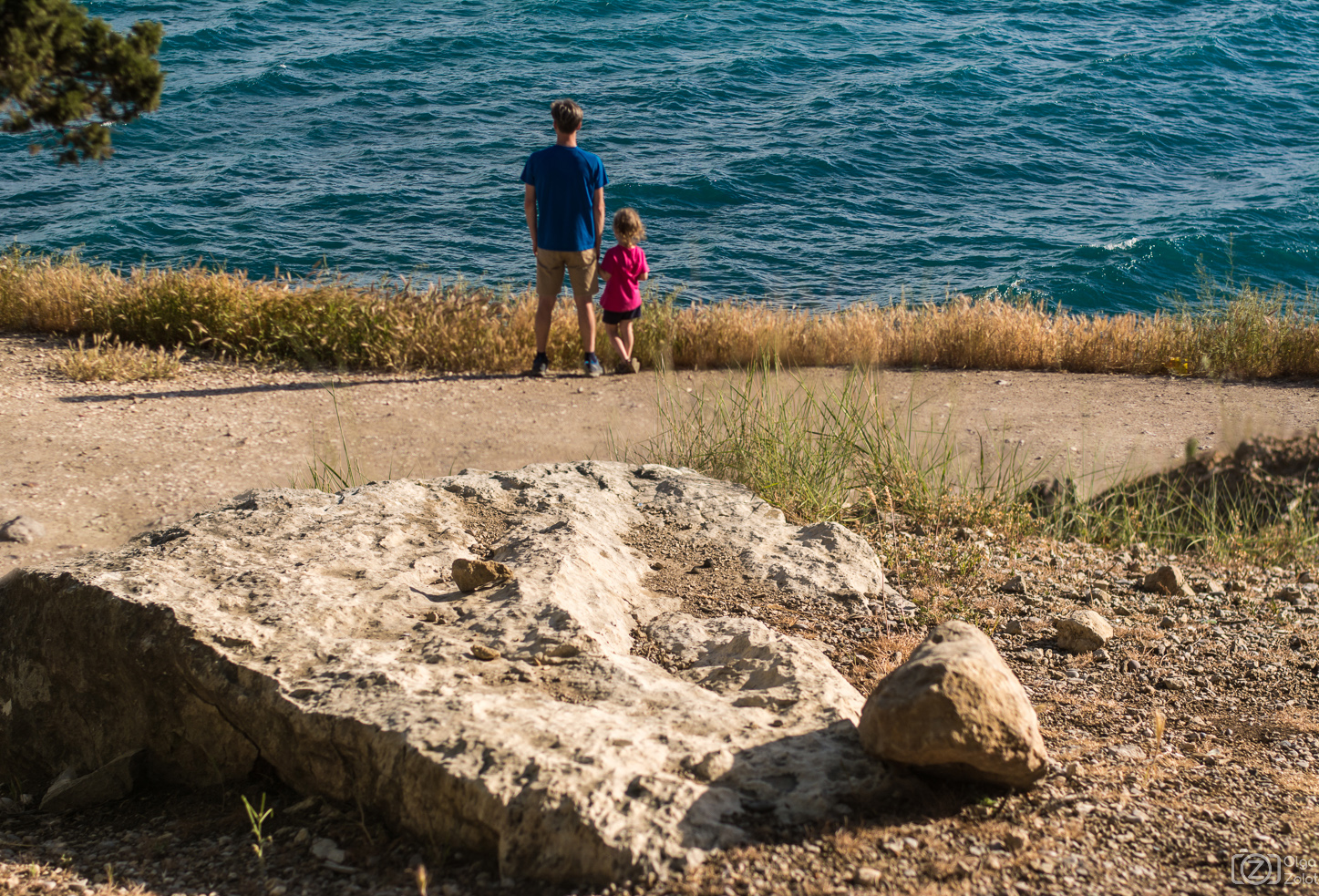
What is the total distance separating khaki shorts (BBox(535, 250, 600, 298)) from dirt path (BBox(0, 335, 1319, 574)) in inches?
32.5

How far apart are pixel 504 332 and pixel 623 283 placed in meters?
1.54

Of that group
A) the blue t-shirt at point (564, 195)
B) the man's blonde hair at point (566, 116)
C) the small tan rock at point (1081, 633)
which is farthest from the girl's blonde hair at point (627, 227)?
the small tan rock at point (1081, 633)

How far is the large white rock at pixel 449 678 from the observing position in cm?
227

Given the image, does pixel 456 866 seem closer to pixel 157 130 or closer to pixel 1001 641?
pixel 1001 641

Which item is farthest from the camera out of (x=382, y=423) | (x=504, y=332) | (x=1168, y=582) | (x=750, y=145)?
(x=750, y=145)

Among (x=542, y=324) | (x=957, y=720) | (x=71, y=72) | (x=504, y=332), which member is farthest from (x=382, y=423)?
(x=957, y=720)

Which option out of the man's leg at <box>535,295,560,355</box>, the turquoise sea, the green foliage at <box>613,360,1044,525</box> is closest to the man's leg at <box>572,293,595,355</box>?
the man's leg at <box>535,295,560,355</box>

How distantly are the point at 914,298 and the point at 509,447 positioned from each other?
11014mm

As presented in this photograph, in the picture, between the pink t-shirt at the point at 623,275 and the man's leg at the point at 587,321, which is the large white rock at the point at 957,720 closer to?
the man's leg at the point at 587,321

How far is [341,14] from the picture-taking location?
120 ft

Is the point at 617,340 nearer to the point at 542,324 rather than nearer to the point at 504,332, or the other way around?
the point at 542,324

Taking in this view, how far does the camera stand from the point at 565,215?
27.7 ft

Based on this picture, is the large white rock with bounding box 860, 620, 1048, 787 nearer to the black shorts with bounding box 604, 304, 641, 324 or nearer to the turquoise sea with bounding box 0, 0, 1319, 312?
the black shorts with bounding box 604, 304, 641, 324

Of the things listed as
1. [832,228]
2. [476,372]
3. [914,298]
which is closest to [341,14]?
[832,228]
